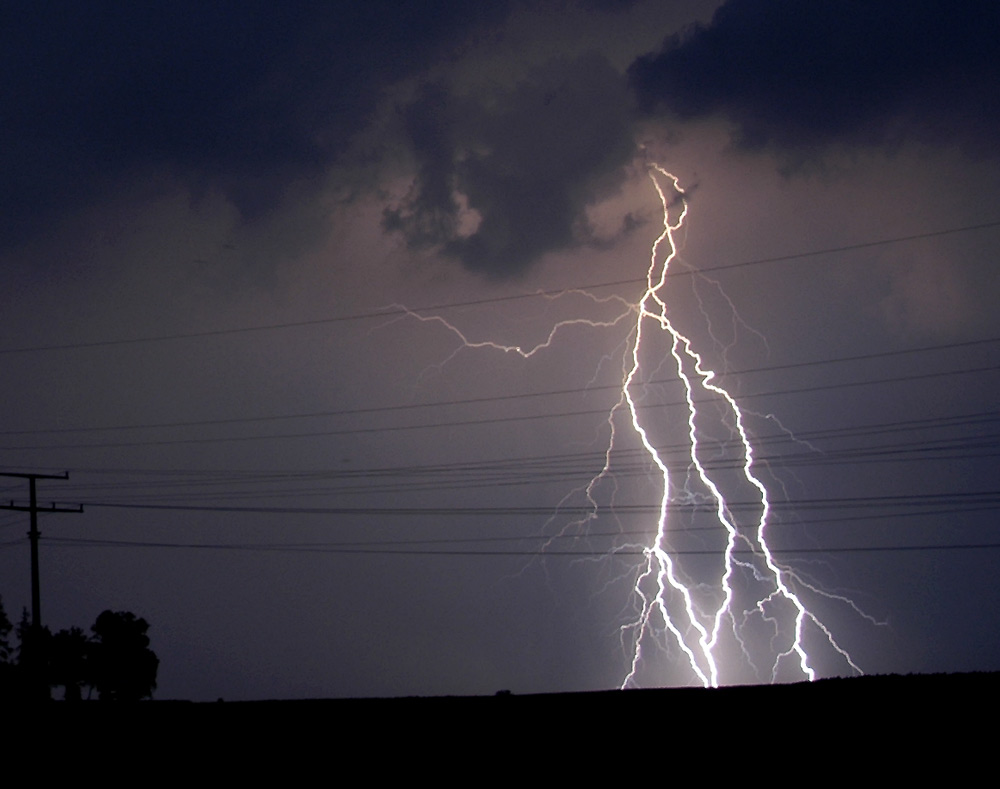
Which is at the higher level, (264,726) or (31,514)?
(31,514)

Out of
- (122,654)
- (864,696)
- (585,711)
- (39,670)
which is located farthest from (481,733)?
(122,654)

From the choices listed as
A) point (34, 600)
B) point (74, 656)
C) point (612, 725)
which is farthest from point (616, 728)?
point (74, 656)

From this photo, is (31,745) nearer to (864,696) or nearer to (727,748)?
(727,748)

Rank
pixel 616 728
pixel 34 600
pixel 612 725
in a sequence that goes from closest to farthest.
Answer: pixel 616 728 < pixel 612 725 < pixel 34 600

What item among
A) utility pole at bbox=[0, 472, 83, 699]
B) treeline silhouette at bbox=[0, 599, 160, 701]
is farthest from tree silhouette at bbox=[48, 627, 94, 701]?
utility pole at bbox=[0, 472, 83, 699]

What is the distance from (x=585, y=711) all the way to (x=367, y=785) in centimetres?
274

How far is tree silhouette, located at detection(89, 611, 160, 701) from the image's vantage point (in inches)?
2016

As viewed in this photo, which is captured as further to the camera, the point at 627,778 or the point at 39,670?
the point at 39,670

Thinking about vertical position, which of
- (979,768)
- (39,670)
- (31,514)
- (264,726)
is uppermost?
(31,514)

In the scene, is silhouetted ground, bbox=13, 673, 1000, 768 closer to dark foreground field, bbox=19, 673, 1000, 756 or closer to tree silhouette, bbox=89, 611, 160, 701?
dark foreground field, bbox=19, 673, 1000, 756

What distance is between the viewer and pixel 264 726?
14.7 metres

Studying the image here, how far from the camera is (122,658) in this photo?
2047 inches

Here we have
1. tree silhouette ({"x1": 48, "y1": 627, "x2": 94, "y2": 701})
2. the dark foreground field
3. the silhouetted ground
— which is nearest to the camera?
the silhouetted ground

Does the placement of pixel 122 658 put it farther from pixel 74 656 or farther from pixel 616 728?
pixel 616 728
